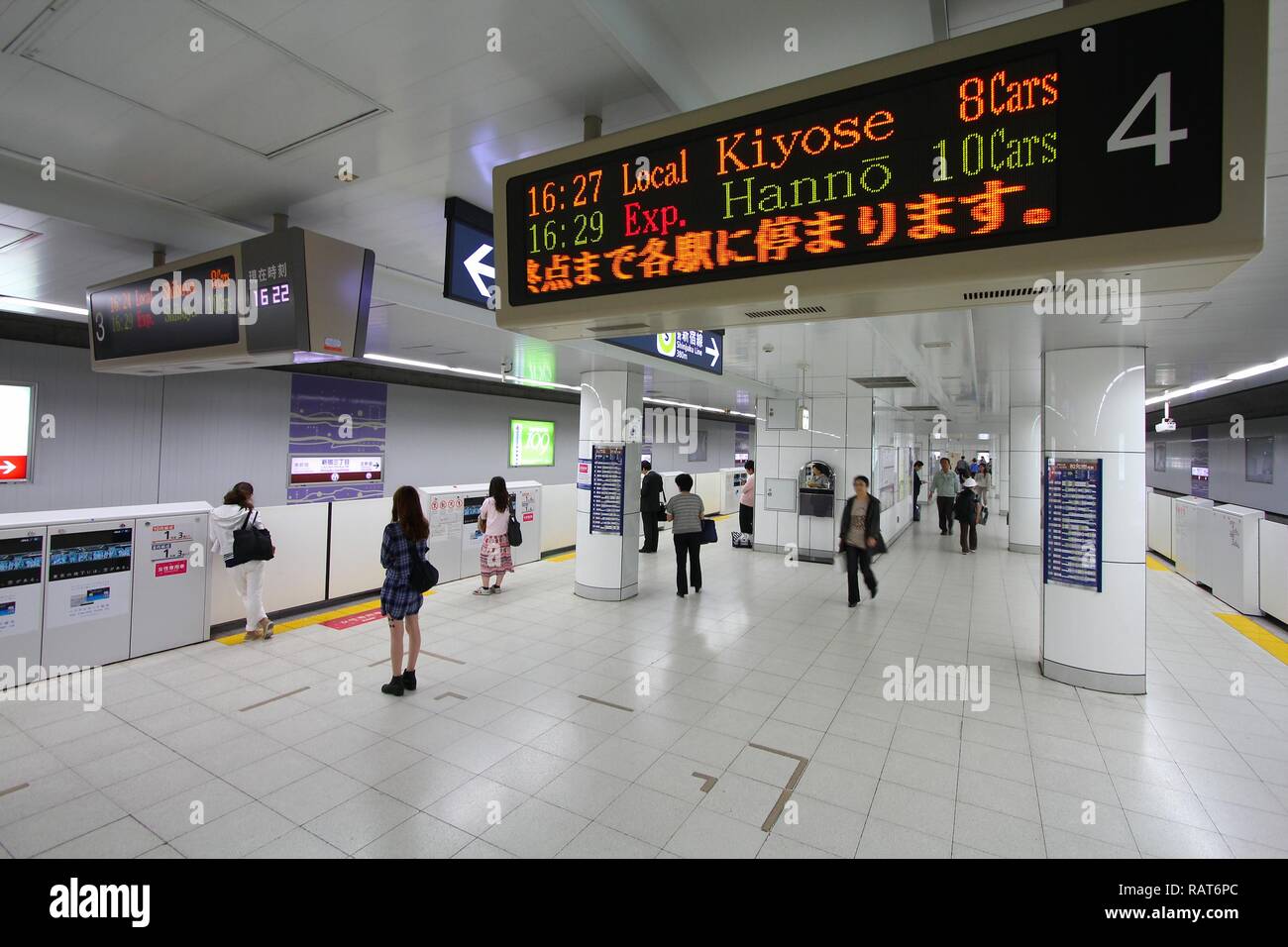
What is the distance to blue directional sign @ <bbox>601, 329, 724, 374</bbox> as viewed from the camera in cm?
569

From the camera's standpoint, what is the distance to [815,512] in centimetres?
1206

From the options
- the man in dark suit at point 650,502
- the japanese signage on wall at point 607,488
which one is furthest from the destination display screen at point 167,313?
the man in dark suit at point 650,502

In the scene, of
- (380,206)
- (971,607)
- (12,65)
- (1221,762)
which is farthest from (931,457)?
(12,65)

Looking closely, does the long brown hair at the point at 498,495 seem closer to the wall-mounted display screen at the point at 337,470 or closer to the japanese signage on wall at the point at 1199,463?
the wall-mounted display screen at the point at 337,470

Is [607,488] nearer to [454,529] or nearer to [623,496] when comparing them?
[623,496]

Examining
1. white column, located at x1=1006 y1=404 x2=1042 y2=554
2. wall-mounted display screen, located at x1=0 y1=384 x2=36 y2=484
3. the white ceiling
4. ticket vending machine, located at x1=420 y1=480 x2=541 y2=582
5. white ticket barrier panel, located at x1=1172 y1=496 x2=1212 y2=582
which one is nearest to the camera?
the white ceiling

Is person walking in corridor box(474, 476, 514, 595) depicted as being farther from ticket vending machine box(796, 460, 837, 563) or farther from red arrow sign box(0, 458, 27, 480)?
ticket vending machine box(796, 460, 837, 563)

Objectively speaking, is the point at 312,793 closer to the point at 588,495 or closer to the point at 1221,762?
the point at 588,495

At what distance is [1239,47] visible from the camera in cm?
147

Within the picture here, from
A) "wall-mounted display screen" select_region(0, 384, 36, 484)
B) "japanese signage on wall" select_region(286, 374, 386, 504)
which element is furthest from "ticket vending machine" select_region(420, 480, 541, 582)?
"wall-mounted display screen" select_region(0, 384, 36, 484)

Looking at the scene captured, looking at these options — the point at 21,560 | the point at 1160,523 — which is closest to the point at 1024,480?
the point at 1160,523

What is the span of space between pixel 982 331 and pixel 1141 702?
375 cm

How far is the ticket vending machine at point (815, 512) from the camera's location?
11.9 m

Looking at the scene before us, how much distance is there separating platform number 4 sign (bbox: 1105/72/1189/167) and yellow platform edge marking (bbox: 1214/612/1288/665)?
26.2 ft
